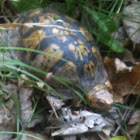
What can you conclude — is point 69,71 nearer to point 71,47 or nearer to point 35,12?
point 71,47

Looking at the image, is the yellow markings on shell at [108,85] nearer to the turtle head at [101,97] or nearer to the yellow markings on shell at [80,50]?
the turtle head at [101,97]

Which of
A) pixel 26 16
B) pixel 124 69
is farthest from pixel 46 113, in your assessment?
pixel 26 16

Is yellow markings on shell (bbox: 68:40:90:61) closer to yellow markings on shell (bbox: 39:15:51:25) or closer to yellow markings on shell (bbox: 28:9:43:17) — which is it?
yellow markings on shell (bbox: 39:15:51:25)

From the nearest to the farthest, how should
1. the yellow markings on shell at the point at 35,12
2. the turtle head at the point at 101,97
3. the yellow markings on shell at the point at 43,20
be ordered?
1. the turtle head at the point at 101,97
2. the yellow markings on shell at the point at 43,20
3. the yellow markings on shell at the point at 35,12

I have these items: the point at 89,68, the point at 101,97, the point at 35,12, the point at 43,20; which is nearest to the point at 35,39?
the point at 43,20

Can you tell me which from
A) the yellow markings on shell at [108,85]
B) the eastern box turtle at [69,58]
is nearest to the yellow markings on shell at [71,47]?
the eastern box turtle at [69,58]

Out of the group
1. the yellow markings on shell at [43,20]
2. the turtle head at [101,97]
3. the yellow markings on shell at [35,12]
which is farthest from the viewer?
the yellow markings on shell at [35,12]

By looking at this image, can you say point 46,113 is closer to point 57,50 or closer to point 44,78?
point 44,78

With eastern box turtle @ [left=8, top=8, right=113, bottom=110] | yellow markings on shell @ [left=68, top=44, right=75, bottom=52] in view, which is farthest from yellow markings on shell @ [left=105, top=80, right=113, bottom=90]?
yellow markings on shell @ [left=68, top=44, right=75, bottom=52]
